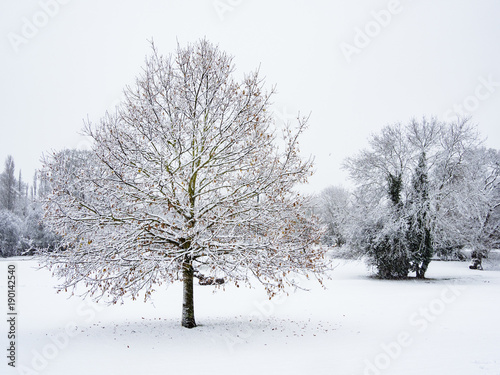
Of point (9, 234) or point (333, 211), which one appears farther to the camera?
point (9, 234)

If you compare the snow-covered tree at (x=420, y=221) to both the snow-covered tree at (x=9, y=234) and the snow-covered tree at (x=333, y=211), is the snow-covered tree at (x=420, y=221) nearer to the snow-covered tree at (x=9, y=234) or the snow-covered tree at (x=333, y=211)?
the snow-covered tree at (x=333, y=211)

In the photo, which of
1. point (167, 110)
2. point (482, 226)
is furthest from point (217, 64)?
point (482, 226)

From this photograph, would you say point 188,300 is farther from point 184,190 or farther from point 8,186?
point 8,186

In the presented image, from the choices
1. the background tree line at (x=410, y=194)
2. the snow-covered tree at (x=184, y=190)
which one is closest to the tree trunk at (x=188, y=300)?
the snow-covered tree at (x=184, y=190)

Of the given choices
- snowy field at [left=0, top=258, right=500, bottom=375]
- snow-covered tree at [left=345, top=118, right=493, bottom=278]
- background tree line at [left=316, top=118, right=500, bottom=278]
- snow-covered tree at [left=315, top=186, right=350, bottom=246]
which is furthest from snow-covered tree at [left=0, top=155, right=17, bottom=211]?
snow-covered tree at [left=345, top=118, right=493, bottom=278]

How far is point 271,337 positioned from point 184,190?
16.0 feet

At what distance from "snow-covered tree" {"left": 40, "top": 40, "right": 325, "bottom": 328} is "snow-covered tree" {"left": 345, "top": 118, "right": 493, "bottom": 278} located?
18.6m

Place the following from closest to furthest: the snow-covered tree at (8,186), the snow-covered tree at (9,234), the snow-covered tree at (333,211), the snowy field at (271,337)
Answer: the snowy field at (271,337)
the snow-covered tree at (333,211)
the snow-covered tree at (9,234)
the snow-covered tree at (8,186)

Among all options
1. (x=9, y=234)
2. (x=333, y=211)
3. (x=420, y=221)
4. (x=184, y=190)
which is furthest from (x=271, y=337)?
(x=9, y=234)

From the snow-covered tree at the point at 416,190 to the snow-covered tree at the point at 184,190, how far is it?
1858 cm

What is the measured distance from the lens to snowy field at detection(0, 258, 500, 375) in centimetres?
788

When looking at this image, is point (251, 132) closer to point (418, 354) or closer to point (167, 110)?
point (167, 110)

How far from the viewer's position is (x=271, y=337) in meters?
10.5

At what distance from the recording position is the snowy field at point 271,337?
7883mm
